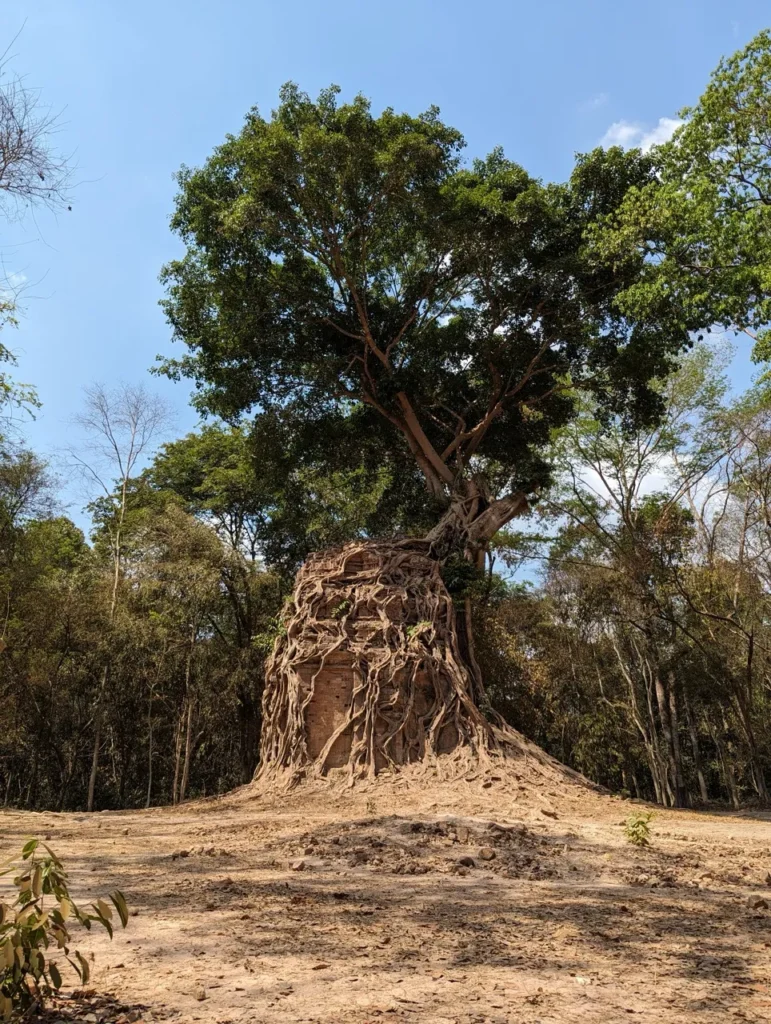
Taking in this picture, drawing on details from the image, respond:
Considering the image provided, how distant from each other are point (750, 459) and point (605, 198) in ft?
22.3

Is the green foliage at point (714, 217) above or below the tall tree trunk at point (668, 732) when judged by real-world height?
above

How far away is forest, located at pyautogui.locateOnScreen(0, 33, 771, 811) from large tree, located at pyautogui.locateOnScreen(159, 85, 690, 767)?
61mm

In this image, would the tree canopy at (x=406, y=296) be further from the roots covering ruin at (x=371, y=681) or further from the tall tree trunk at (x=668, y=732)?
the tall tree trunk at (x=668, y=732)

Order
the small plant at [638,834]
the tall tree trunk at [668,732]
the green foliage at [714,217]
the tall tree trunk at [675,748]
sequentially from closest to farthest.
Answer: the small plant at [638,834]
the green foliage at [714,217]
the tall tree trunk at [668,732]
the tall tree trunk at [675,748]

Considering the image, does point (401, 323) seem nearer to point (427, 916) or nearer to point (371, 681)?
point (371, 681)

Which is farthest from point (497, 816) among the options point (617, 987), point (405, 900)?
point (617, 987)

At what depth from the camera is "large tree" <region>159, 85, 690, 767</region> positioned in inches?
428

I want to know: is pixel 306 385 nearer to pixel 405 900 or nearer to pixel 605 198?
pixel 605 198

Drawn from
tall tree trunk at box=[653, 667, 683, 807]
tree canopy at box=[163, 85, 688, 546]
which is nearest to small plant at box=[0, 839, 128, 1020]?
tree canopy at box=[163, 85, 688, 546]

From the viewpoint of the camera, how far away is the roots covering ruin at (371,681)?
9.47m

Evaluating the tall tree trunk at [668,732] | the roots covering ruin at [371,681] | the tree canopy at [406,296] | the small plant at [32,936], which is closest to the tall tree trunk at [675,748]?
the tall tree trunk at [668,732]

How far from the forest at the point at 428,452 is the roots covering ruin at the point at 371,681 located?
0.76 meters

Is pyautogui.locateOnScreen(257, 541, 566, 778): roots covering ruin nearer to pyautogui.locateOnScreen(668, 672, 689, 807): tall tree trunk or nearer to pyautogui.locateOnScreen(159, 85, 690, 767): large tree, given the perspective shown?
pyautogui.locateOnScreen(159, 85, 690, 767): large tree

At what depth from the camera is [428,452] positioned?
13.5 metres
